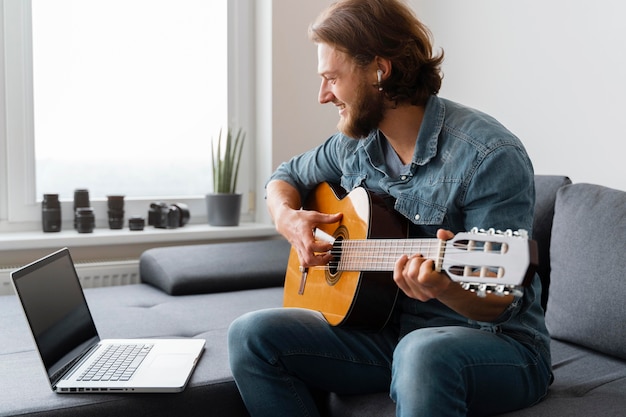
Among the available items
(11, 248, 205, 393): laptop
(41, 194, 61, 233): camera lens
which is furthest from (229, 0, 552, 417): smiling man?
(41, 194, 61, 233): camera lens

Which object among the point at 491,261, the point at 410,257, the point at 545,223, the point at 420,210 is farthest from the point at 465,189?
the point at 545,223

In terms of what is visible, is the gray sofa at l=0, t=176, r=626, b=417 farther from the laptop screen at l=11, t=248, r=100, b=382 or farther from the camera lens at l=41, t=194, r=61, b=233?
the camera lens at l=41, t=194, r=61, b=233

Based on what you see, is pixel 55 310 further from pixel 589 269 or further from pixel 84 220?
pixel 589 269

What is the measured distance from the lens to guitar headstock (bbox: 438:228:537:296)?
3.70ft

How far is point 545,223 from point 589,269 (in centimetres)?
28

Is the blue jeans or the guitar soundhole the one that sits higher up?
the guitar soundhole

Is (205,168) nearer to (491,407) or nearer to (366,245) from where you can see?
(366,245)

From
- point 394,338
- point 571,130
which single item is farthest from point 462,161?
point 571,130

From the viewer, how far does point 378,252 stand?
1544mm

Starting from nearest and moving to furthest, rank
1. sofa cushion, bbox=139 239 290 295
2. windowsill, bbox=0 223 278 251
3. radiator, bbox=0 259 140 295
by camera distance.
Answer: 1. sofa cushion, bbox=139 239 290 295
2. windowsill, bbox=0 223 278 251
3. radiator, bbox=0 259 140 295

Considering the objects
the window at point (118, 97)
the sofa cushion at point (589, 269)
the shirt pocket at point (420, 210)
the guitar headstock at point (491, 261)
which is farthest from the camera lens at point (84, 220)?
the guitar headstock at point (491, 261)

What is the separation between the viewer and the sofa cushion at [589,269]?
182 cm

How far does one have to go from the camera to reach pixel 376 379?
1.61 m

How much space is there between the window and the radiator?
0.28 metres
